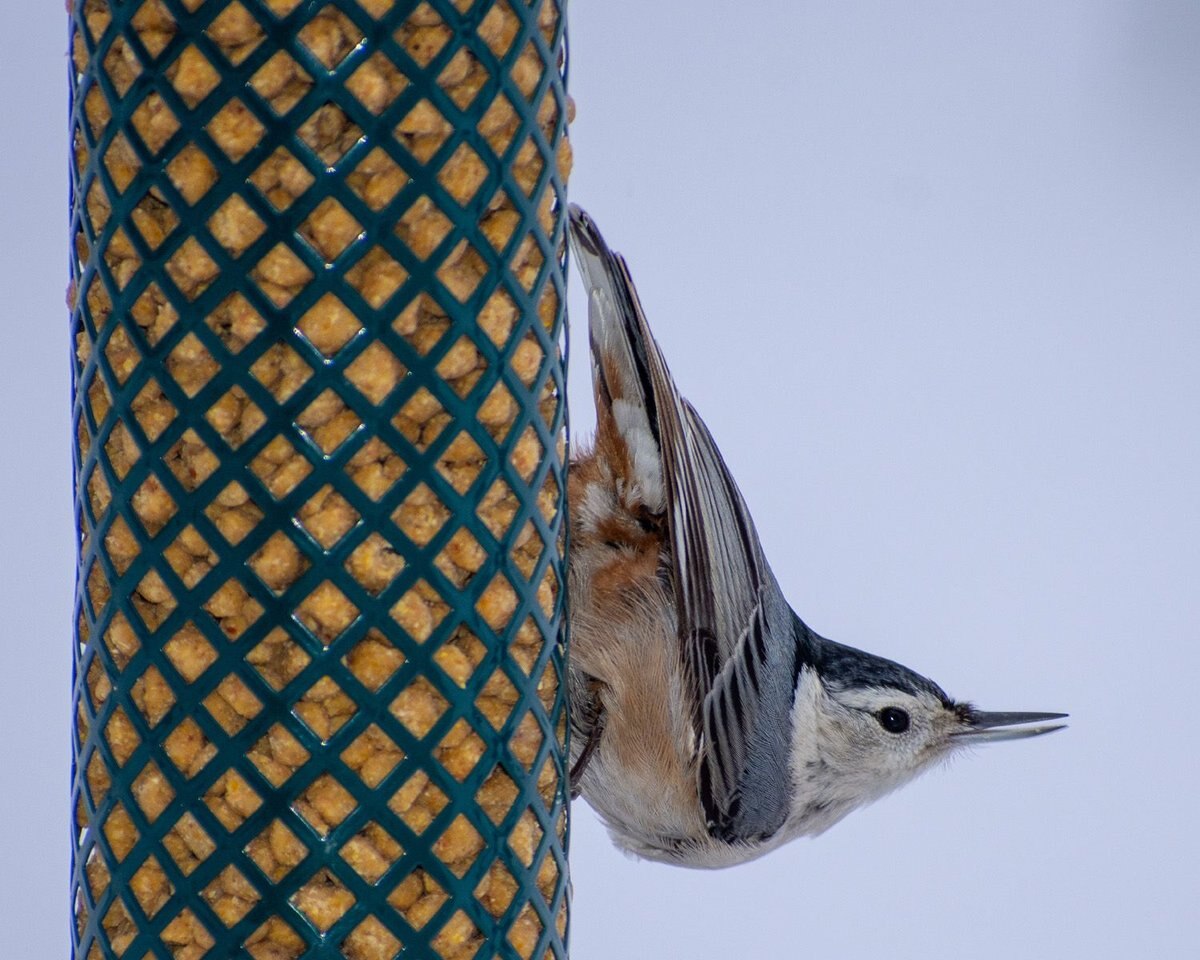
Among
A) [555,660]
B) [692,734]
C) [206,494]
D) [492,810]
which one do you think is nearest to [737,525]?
[692,734]

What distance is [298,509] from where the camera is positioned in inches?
38.8

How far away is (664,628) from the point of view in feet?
5.55

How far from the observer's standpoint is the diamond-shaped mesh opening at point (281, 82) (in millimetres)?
958

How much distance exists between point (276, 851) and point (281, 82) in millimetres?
507

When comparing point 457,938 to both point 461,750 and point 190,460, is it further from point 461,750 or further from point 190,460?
point 190,460

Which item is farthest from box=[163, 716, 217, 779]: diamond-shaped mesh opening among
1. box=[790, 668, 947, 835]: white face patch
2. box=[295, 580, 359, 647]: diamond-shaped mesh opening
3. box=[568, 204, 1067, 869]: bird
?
box=[790, 668, 947, 835]: white face patch

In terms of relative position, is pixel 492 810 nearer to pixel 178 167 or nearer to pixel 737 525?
pixel 178 167

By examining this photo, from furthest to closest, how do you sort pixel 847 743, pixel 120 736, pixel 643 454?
pixel 847 743, pixel 643 454, pixel 120 736

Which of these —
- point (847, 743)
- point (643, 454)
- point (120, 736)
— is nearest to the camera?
point (120, 736)

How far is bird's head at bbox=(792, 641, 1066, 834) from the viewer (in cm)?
194

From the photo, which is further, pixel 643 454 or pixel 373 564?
pixel 643 454

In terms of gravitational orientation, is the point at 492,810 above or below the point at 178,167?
below

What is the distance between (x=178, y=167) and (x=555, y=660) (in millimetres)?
471

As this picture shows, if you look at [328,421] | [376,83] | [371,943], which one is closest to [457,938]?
[371,943]
